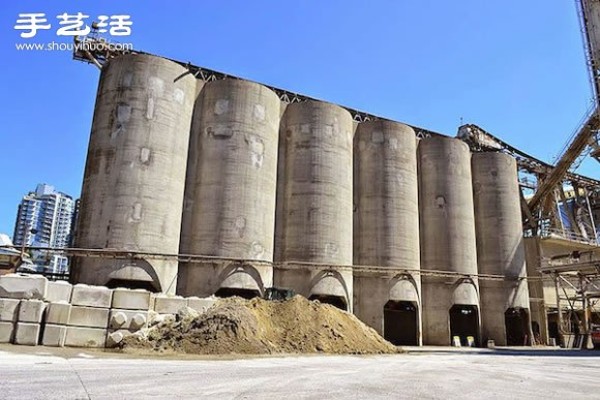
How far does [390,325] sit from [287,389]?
2951 centimetres

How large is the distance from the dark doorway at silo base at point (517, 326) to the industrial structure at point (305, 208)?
0.45 feet

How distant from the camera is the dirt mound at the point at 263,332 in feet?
58.4

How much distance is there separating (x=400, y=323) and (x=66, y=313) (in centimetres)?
2547

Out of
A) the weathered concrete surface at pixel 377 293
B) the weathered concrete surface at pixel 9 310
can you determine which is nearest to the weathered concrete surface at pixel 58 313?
the weathered concrete surface at pixel 9 310

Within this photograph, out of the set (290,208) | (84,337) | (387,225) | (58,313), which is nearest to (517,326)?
(387,225)

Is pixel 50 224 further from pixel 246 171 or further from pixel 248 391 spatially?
pixel 248 391

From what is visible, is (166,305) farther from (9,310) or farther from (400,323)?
(400,323)

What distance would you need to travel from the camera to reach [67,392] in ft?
24.4

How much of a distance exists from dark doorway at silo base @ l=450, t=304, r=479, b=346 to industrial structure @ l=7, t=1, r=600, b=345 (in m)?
0.12

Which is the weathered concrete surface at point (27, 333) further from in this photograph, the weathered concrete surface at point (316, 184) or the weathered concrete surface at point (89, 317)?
the weathered concrete surface at point (316, 184)

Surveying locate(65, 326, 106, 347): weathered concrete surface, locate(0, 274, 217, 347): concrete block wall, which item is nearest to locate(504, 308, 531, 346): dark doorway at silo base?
locate(0, 274, 217, 347): concrete block wall

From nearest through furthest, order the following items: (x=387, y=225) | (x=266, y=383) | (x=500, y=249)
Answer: (x=266, y=383) → (x=387, y=225) → (x=500, y=249)

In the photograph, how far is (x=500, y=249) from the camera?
37969mm

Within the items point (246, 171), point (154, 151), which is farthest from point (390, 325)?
point (154, 151)
